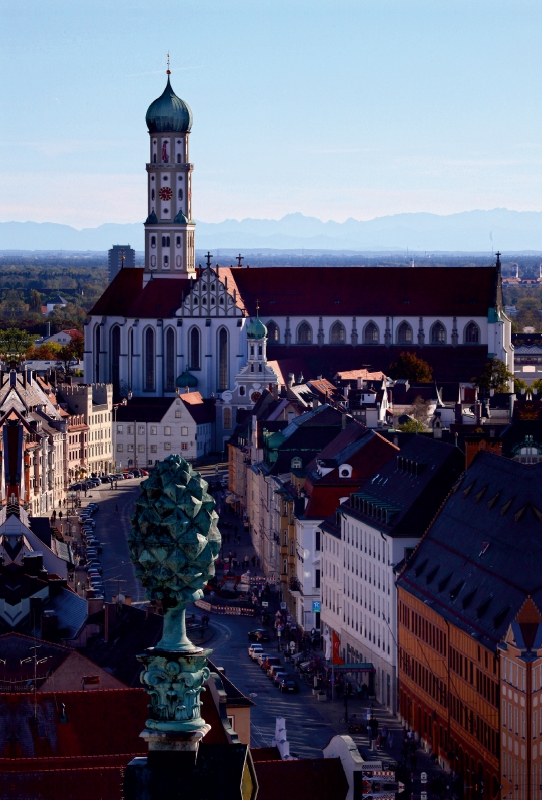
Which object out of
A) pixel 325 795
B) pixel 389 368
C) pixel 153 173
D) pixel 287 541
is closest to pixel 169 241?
pixel 153 173

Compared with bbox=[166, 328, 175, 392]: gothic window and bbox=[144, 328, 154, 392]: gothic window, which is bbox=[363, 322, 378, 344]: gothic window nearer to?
bbox=[166, 328, 175, 392]: gothic window

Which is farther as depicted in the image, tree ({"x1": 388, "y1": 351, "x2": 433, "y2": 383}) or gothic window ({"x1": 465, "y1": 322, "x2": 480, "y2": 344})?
gothic window ({"x1": 465, "y1": 322, "x2": 480, "y2": 344})

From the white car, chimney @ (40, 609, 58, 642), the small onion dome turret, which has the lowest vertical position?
the small onion dome turret

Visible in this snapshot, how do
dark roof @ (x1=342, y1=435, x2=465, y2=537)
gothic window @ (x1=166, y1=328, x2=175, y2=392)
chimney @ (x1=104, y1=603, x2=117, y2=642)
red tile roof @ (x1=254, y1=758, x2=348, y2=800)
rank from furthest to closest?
gothic window @ (x1=166, y1=328, x2=175, y2=392), dark roof @ (x1=342, y1=435, x2=465, y2=537), chimney @ (x1=104, y1=603, x2=117, y2=642), red tile roof @ (x1=254, y1=758, x2=348, y2=800)

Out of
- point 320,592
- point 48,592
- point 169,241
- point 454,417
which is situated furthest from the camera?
point 169,241

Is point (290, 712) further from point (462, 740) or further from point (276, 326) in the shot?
point (276, 326)

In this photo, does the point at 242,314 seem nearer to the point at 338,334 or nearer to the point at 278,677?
the point at 338,334

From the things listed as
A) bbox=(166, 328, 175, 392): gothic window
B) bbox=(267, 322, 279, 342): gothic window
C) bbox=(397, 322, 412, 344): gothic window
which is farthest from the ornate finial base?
bbox=(267, 322, 279, 342): gothic window
